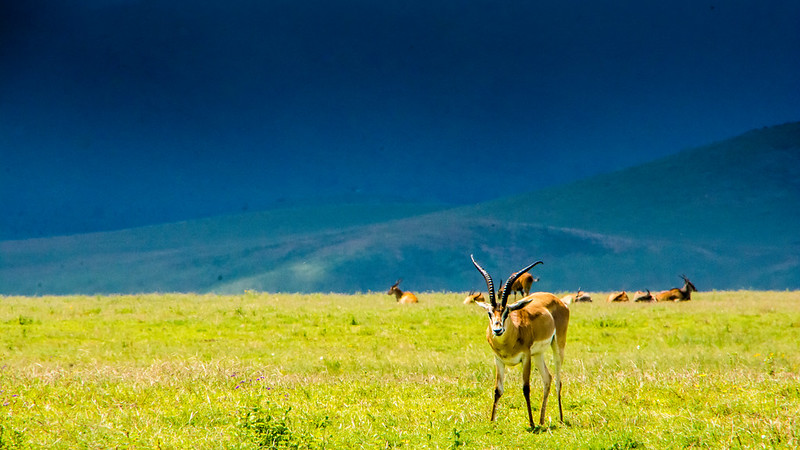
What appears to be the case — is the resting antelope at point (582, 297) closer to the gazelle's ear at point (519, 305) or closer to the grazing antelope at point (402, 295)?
the grazing antelope at point (402, 295)

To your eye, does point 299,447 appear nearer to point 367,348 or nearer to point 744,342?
point 367,348

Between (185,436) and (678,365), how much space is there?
13.4m

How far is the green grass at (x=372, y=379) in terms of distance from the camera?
10922 millimetres

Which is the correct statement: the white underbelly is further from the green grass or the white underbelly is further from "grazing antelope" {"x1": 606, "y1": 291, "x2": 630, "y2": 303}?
"grazing antelope" {"x1": 606, "y1": 291, "x2": 630, "y2": 303}

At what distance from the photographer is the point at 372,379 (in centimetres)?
1683

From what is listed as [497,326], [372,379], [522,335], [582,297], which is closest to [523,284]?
[582,297]

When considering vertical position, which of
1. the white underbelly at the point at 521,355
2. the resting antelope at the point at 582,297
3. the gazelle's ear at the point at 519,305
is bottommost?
the white underbelly at the point at 521,355

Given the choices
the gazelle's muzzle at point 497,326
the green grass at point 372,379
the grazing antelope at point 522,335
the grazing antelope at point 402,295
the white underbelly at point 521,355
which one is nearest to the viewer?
the green grass at point 372,379

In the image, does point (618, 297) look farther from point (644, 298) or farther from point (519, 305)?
point (519, 305)

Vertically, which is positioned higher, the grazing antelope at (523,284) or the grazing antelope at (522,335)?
the grazing antelope at (523,284)

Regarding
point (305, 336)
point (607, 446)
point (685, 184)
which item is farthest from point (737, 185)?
point (607, 446)

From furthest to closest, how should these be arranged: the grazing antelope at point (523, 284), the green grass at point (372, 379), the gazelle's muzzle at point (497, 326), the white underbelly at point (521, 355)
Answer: the grazing antelope at point (523, 284) → the white underbelly at point (521, 355) → the gazelle's muzzle at point (497, 326) → the green grass at point (372, 379)

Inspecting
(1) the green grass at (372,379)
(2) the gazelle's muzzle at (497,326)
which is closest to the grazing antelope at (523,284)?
(1) the green grass at (372,379)

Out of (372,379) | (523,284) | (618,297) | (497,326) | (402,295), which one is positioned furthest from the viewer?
(402,295)
